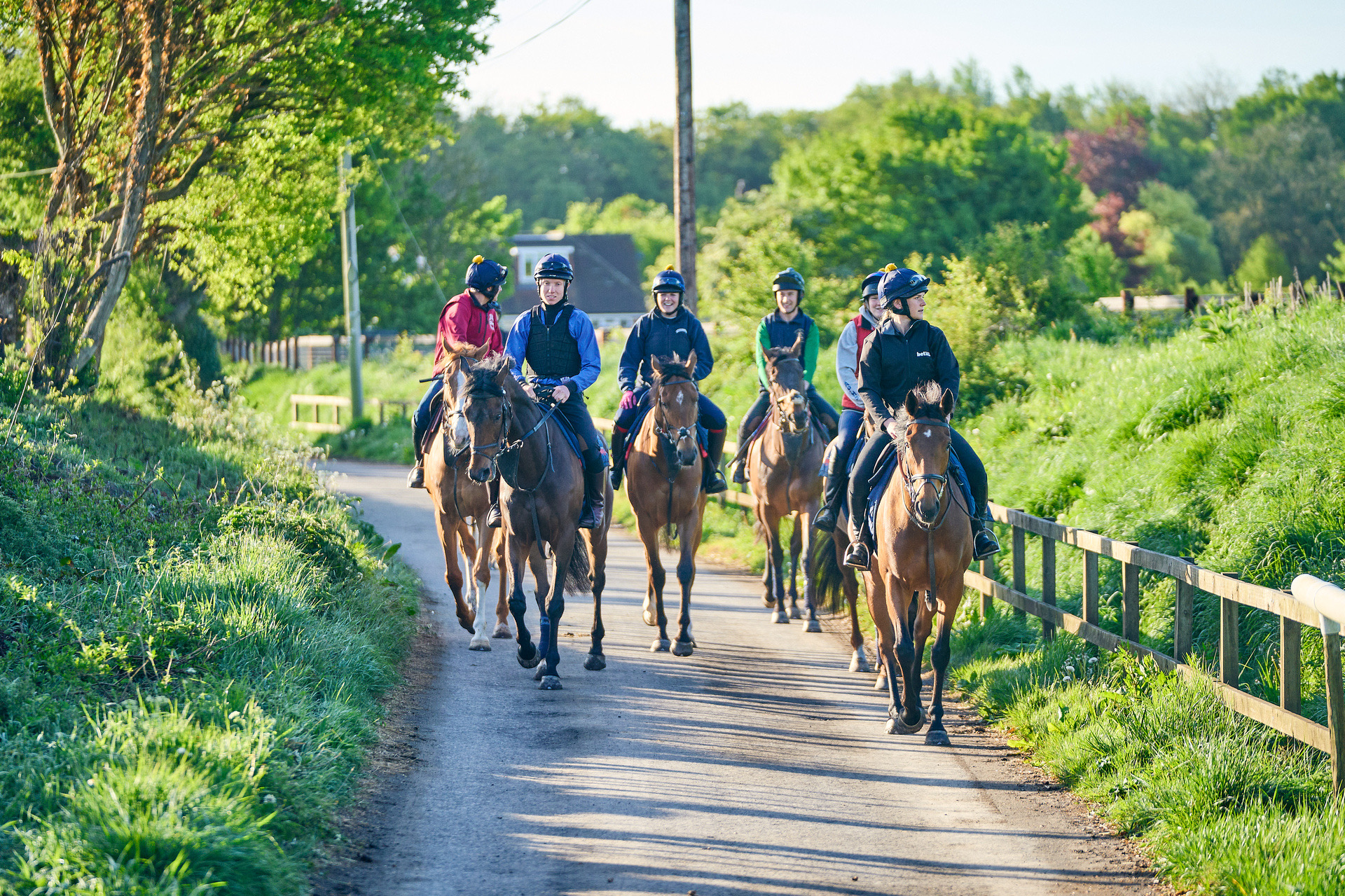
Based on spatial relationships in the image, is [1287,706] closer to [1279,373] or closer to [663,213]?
[1279,373]

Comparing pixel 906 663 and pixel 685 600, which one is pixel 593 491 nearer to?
pixel 685 600

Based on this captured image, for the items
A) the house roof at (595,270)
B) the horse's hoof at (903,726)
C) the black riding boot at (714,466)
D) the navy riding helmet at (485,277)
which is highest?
the house roof at (595,270)

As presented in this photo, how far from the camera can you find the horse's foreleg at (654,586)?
413 inches

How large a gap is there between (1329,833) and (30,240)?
1631 centimetres

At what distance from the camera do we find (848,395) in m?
9.98

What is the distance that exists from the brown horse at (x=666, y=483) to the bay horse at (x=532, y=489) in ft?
3.22

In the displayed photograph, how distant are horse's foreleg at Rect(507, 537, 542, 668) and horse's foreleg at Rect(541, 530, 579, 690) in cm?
14

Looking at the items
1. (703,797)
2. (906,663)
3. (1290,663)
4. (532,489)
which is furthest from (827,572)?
(1290,663)

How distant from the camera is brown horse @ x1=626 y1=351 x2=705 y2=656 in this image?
32.7 feet

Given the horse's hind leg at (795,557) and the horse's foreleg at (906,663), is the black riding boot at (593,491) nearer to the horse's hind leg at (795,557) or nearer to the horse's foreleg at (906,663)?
the horse's foreleg at (906,663)

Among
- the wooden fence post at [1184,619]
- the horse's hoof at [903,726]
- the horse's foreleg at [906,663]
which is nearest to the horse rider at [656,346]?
the horse's foreleg at [906,663]

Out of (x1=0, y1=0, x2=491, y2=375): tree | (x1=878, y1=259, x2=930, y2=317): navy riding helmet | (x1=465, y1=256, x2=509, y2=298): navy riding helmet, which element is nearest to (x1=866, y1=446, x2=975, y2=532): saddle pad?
(x1=878, y1=259, x2=930, y2=317): navy riding helmet

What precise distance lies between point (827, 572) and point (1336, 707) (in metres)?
5.30

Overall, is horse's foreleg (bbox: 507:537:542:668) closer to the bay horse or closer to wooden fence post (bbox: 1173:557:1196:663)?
the bay horse
